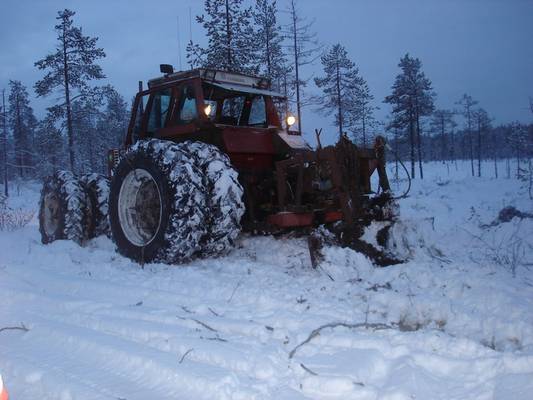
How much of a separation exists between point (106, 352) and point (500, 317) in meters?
2.91

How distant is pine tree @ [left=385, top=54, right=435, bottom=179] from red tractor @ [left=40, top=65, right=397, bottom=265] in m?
38.6

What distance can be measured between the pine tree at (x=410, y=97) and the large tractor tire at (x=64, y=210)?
38898 mm

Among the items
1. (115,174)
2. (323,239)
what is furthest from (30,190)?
(323,239)

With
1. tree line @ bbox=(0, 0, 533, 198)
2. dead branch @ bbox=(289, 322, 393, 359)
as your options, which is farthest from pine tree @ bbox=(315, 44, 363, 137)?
dead branch @ bbox=(289, 322, 393, 359)

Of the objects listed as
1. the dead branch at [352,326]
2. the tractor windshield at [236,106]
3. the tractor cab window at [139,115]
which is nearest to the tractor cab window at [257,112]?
the tractor windshield at [236,106]

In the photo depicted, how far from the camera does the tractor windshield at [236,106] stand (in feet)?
23.8

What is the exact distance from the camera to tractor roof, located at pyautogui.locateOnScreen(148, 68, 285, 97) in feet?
23.2

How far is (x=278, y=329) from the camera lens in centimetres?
344

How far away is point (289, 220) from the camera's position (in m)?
5.70

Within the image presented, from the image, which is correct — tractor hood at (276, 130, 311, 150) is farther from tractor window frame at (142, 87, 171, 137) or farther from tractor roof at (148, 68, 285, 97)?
tractor window frame at (142, 87, 171, 137)

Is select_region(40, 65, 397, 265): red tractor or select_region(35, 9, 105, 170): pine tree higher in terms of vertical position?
select_region(35, 9, 105, 170): pine tree

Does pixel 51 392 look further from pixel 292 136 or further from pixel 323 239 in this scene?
pixel 292 136

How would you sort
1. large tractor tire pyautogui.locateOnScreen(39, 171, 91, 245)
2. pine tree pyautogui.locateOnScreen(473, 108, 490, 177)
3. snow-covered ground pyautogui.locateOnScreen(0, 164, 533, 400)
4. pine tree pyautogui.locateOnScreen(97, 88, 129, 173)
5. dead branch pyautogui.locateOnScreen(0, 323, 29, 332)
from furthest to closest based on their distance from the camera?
pine tree pyautogui.locateOnScreen(473, 108, 490, 177) < pine tree pyautogui.locateOnScreen(97, 88, 129, 173) < large tractor tire pyautogui.locateOnScreen(39, 171, 91, 245) < dead branch pyautogui.locateOnScreen(0, 323, 29, 332) < snow-covered ground pyautogui.locateOnScreen(0, 164, 533, 400)

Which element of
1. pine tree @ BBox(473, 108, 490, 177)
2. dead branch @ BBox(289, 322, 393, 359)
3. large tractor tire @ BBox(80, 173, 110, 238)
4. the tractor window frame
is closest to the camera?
dead branch @ BBox(289, 322, 393, 359)
